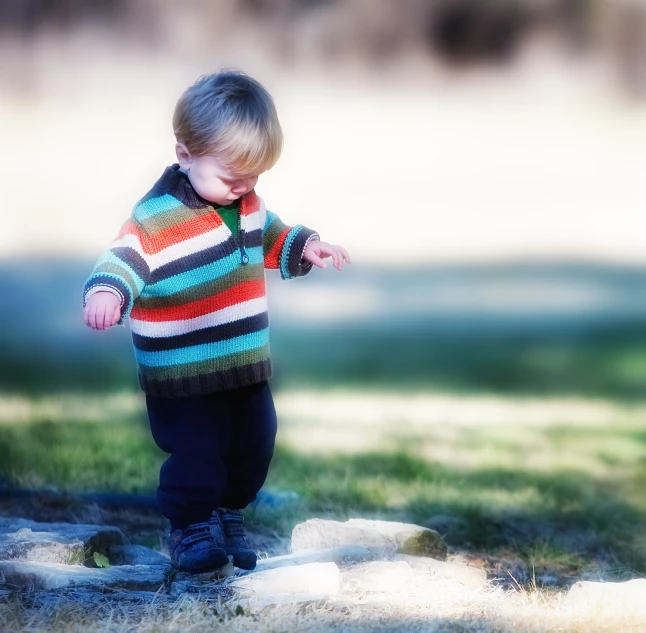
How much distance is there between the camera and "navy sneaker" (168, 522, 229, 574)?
8.06ft

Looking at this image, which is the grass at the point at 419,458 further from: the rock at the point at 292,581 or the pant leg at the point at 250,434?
the rock at the point at 292,581

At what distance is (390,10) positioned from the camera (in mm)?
3855

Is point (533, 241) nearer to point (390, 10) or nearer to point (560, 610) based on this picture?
point (390, 10)

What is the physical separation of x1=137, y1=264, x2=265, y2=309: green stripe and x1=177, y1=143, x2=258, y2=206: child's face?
19 centimetres

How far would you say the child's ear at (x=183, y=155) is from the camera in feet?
7.83

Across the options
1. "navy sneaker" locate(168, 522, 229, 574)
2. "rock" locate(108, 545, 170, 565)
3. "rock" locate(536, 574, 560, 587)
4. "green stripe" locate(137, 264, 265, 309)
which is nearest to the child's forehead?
"green stripe" locate(137, 264, 265, 309)

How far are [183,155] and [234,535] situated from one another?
1021 millimetres

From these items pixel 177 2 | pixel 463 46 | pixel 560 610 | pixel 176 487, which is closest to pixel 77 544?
pixel 176 487

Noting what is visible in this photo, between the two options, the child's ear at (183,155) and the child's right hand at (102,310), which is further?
the child's ear at (183,155)

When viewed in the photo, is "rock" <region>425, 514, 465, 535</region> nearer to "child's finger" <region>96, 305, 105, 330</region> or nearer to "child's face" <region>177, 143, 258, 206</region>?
"child's face" <region>177, 143, 258, 206</region>

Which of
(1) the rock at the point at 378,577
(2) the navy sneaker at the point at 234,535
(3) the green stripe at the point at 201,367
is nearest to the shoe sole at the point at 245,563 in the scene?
(2) the navy sneaker at the point at 234,535

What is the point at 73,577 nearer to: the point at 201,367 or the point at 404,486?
the point at 201,367

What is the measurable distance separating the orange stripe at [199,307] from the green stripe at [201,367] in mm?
119

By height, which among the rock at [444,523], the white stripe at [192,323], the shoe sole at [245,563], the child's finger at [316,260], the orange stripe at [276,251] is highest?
the orange stripe at [276,251]
